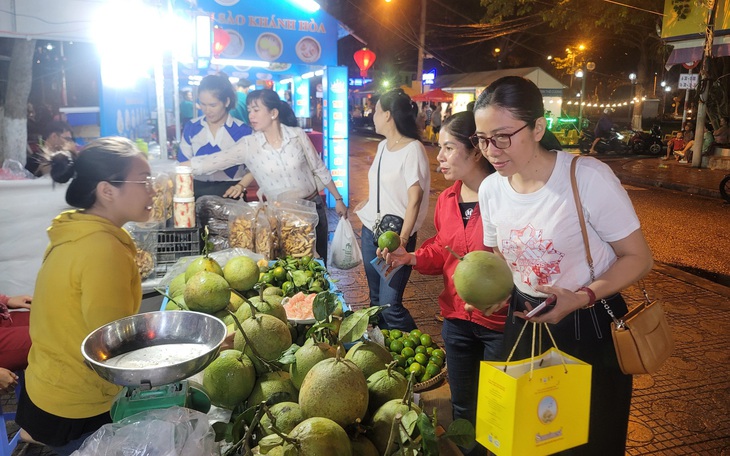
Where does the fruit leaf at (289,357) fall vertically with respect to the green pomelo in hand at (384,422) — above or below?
above

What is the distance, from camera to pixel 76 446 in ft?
7.19

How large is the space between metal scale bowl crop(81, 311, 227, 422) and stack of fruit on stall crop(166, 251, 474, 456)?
0.10 metres

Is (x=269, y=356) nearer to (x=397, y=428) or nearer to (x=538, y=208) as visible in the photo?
(x=397, y=428)

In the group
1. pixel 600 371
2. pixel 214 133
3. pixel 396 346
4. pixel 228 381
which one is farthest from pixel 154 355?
pixel 214 133

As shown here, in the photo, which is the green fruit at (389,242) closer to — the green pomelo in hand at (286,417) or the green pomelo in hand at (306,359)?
the green pomelo in hand at (306,359)

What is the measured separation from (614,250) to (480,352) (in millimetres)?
1032

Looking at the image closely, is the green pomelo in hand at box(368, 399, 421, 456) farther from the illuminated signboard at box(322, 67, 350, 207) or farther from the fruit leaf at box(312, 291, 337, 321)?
the illuminated signboard at box(322, 67, 350, 207)

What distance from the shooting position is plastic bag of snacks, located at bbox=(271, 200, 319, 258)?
4.18 m

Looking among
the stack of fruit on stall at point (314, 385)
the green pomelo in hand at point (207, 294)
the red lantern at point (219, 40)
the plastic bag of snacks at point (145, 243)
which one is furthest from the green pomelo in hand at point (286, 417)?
the red lantern at point (219, 40)

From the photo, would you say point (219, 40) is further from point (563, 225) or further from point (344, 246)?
point (563, 225)

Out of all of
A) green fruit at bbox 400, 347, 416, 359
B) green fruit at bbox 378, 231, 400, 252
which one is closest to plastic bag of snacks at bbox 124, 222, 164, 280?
green fruit at bbox 378, 231, 400, 252

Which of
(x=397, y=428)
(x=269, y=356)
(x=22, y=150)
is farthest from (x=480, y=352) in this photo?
(x=22, y=150)

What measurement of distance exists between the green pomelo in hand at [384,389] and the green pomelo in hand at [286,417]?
25 cm

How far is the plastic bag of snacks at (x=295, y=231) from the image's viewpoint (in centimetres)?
418
